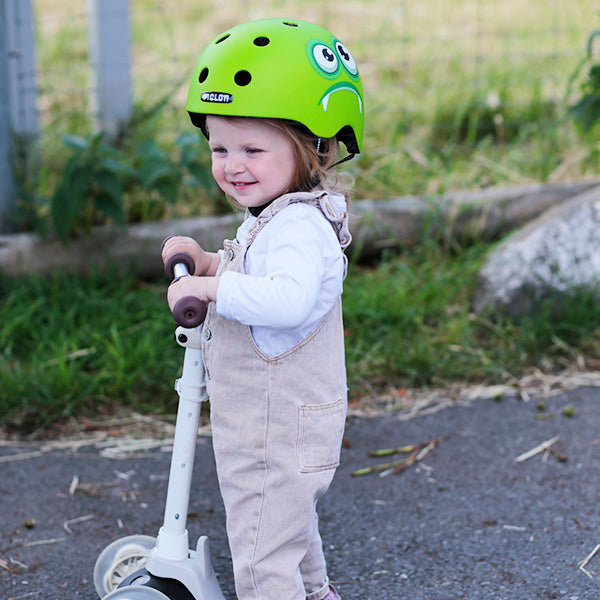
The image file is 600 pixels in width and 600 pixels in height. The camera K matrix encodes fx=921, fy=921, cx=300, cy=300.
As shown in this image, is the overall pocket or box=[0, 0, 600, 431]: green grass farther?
box=[0, 0, 600, 431]: green grass

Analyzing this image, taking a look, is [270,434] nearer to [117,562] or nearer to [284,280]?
[284,280]

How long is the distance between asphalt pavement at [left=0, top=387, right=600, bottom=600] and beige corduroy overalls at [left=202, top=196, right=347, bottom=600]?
1.44 feet

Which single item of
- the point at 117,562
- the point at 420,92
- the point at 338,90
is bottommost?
the point at 117,562

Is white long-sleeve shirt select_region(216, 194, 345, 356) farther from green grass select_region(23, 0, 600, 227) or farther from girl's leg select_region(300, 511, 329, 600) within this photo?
green grass select_region(23, 0, 600, 227)

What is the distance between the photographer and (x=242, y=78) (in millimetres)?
1799

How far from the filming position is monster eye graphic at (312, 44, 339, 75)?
1.84 m

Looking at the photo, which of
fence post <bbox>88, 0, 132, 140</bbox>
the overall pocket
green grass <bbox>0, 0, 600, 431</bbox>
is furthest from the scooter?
fence post <bbox>88, 0, 132, 140</bbox>

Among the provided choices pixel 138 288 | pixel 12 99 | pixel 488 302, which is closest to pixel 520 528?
pixel 488 302

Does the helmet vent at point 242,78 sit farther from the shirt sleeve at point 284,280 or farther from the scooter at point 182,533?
the scooter at point 182,533

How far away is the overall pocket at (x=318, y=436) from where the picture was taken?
188 centimetres

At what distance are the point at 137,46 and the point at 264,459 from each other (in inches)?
187

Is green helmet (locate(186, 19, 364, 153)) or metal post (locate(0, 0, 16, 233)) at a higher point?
green helmet (locate(186, 19, 364, 153))

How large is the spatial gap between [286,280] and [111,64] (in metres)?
2.87

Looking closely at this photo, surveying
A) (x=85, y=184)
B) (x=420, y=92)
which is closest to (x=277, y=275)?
(x=85, y=184)
